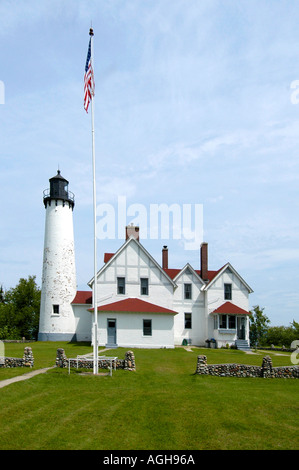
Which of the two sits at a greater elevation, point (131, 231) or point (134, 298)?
point (131, 231)

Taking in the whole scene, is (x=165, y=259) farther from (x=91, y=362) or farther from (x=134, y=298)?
(x=91, y=362)

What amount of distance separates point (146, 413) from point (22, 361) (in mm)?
9700

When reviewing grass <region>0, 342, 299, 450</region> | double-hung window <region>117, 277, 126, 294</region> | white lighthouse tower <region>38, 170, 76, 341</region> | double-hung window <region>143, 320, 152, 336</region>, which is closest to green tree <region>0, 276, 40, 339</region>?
white lighthouse tower <region>38, 170, 76, 341</region>

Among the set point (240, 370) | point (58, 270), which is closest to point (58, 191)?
point (58, 270)

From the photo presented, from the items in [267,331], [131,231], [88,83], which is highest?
[88,83]

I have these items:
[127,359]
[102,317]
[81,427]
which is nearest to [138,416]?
[81,427]

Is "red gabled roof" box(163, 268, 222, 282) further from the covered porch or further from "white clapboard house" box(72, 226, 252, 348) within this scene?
the covered porch

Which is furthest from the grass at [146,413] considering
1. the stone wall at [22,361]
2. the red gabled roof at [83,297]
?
the red gabled roof at [83,297]

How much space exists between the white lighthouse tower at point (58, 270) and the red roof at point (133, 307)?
5.54 meters

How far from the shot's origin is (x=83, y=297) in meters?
38.9

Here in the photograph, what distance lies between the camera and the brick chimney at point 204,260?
40.6 meters

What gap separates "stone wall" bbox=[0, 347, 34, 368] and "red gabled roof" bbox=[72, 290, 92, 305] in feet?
64.0

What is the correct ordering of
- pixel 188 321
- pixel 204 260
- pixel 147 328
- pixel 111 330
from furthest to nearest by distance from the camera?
pixel 204 260, pixel 188 321, pixel 147 328, pixel 111 330
